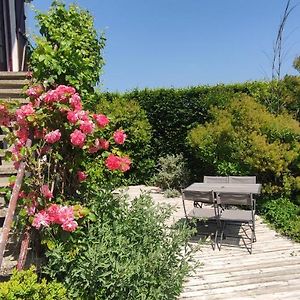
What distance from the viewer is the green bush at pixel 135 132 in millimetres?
10047

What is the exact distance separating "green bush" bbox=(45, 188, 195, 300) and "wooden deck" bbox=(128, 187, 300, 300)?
1.57 ft

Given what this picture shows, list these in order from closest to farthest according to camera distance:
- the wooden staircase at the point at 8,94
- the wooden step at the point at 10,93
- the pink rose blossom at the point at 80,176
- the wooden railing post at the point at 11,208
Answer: the wooden railing post at the point at 11,208, the pink rose blossom at the point at 80,176, the wooden staircase at the point at 8,94, the wooden step at the point at 10,93

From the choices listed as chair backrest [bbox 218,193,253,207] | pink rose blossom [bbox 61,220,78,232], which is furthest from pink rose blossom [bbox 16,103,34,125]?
chair backrest [bbox 218,193,253,207]

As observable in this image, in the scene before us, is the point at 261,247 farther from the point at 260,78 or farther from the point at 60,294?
the point at 260,78

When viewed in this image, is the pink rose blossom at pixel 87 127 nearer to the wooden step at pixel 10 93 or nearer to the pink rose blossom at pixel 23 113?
the pink rose blossom at pixel 23 113

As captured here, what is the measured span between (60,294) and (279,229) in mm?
4558

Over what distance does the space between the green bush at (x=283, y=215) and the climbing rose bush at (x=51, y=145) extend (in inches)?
158

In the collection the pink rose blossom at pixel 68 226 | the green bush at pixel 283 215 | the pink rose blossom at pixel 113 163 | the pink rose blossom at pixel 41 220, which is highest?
the pink rose blossom at pixel 113 163

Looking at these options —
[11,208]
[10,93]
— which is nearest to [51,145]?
[11,208]

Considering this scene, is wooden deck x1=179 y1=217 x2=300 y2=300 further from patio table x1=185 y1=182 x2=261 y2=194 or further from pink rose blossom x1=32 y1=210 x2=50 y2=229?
pink rose blossom x1=32 y1=210 x2=50 y2=229

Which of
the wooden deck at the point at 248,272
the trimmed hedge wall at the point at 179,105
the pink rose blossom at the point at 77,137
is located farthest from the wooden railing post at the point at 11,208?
the trimmed hedge wall at the point at 179,105

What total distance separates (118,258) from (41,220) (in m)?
0.75

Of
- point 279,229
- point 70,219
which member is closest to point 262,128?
point 279,229

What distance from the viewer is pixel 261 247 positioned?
5512mm
